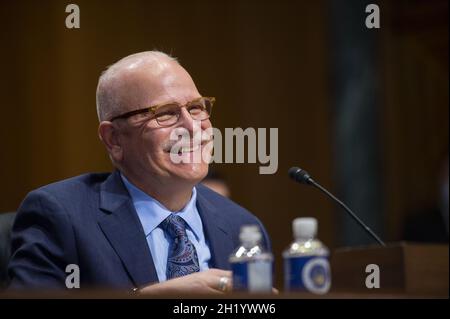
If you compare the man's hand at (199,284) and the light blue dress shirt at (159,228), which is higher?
the light blue dress shirt at (159,228)

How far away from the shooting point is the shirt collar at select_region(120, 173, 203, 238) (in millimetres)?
2318

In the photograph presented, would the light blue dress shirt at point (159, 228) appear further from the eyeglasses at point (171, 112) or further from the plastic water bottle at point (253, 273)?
the plastic water bottle at point (253, 273)

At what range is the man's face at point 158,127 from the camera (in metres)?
2.30

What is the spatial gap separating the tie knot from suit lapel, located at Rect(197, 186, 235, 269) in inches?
3.4

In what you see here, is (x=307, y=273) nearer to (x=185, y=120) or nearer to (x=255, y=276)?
(x=255, y=276)

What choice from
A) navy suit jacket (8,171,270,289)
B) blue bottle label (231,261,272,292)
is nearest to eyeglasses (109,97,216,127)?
navy suit jacket (8,171,270,289)

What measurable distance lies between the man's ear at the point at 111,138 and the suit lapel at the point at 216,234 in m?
0.26

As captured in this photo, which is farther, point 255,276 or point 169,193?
point 169,193

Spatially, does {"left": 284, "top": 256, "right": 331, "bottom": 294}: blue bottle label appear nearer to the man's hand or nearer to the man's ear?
the man's hand

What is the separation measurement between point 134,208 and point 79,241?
0.19 meters

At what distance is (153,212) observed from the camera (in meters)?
2.33

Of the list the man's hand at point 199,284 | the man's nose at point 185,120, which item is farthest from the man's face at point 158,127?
the man's hand at point 199,284

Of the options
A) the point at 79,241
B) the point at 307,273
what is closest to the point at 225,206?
the point at 79,241

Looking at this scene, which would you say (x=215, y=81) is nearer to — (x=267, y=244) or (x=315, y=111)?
(x=315, y=111)
